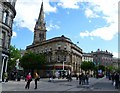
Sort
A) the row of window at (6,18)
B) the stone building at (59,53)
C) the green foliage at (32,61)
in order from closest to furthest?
the row of window at (6,18) < the green foliage at (32,61) < the stone building at (59,53)

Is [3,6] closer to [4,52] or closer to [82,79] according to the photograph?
[4,52]

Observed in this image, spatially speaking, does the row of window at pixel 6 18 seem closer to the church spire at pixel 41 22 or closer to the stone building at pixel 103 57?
the church spire at pixel 41 22

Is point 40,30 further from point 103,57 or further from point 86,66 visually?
point 103,57

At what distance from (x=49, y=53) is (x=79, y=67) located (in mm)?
21711

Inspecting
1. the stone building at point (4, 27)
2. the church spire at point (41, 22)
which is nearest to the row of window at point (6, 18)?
the stone building at point (4, 27)

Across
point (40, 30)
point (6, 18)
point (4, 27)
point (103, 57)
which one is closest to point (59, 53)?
point (40, 30)

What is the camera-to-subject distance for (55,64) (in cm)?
7975

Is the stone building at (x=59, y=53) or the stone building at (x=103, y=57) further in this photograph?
the stone building at (x=103, y=57)

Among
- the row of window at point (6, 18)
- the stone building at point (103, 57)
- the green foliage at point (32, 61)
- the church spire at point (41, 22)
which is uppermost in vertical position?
the church spire at point (41, 22)

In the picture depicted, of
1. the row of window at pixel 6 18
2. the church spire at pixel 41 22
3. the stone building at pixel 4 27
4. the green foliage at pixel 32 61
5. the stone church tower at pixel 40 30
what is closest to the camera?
the stone building at pixel 4 27

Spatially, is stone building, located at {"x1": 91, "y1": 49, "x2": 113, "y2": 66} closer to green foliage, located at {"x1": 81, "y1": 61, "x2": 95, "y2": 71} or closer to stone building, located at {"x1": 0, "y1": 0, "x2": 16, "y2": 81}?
green foliage, located at {"x1": 81, "y1": 61, "x2": 95, "y2": 71}

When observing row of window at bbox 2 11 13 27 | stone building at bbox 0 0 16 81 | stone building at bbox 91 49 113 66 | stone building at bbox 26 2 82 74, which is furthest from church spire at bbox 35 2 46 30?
stone building at bbox 91 49 113 66

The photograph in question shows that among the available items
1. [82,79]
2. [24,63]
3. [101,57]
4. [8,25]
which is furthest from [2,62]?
[101,57]

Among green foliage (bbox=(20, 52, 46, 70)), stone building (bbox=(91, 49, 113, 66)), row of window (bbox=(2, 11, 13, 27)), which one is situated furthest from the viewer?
stone building (bbox=(91, 49, 113, 66))
